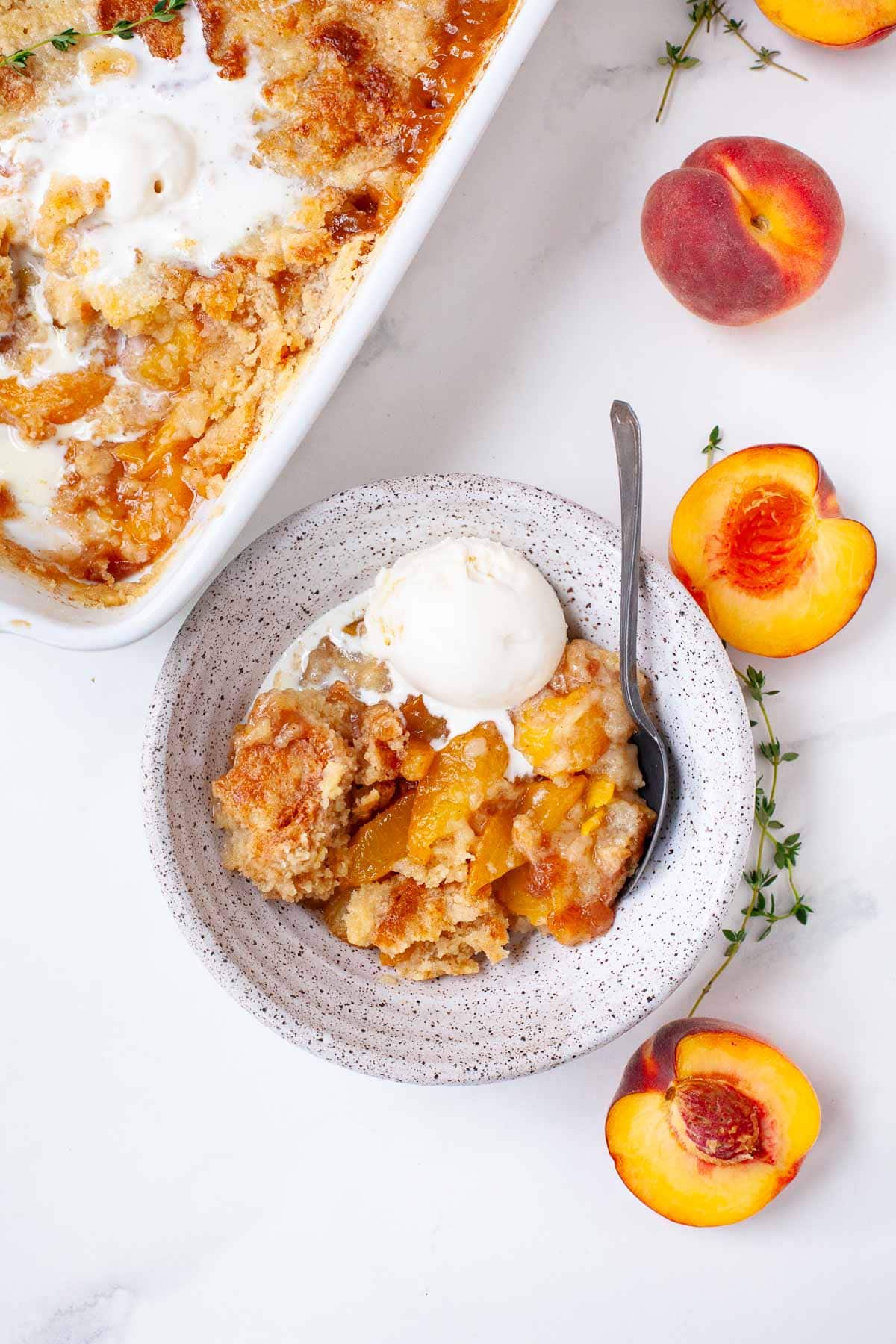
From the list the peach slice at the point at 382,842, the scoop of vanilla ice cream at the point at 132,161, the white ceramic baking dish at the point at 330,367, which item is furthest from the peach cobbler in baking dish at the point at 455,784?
the scoop of vanilla ice cream at the point at 132,161

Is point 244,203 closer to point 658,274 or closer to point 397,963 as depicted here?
point 658,274

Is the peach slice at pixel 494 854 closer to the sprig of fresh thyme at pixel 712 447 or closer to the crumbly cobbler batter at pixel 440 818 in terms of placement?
the crumbly cobbler batter at pixel 440 818

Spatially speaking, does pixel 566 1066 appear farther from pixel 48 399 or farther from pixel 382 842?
pixel 48 399

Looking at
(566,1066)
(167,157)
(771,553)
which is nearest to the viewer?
(167,157)

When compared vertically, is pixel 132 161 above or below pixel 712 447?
above

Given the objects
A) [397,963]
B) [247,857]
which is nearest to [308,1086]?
[397,963]

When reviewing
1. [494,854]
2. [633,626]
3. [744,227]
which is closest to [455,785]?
[494,854]
